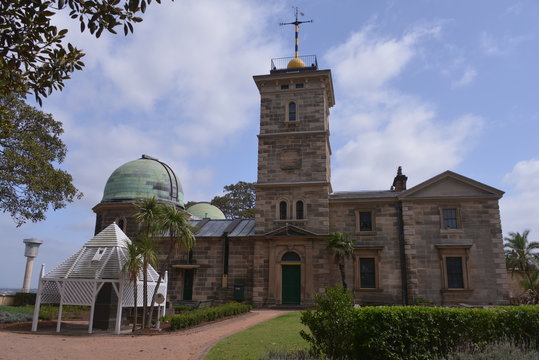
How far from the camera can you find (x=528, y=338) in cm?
1056

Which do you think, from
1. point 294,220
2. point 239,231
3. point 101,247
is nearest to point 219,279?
point 239,231

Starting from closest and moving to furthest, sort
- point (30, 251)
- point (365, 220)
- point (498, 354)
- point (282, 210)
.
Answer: point (498, 354) → point (365, 220) → point (282, 210) → point (30, 251)

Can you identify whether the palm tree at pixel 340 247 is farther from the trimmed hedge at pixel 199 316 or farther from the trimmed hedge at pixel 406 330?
the trimmed hedge at pixel 406 330

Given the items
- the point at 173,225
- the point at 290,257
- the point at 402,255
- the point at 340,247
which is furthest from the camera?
the point at 290,257

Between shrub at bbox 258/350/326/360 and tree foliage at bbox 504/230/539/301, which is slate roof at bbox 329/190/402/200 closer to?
tree foliage at bbox 504/230/539/301

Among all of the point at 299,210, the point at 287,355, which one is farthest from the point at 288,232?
the point at 287,355

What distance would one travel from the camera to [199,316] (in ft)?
62.2

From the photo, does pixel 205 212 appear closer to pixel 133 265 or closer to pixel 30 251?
pixel 30 251

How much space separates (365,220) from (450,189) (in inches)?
235

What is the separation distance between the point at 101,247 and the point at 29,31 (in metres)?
13.6

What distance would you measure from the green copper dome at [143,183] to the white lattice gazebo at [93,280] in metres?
15.7

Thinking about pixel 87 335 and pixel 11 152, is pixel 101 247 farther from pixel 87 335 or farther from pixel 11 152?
pixel 11 152

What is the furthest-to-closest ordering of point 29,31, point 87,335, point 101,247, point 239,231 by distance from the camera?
1. point 239,231
2. point 101,247
3. point 87,335
4. point 29,31

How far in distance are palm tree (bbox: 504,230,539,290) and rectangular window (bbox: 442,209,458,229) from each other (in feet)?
29.6
